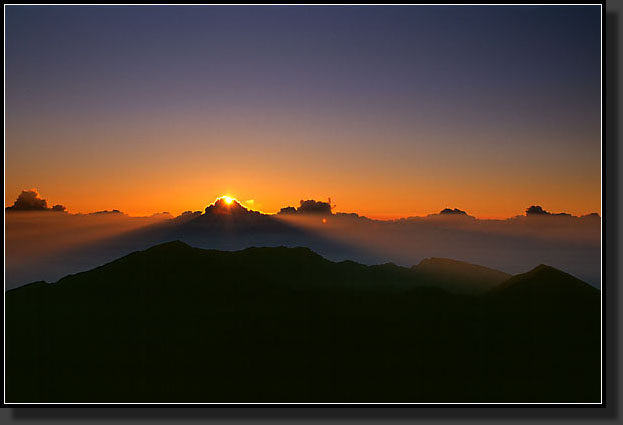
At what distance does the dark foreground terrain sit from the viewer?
4254 mm

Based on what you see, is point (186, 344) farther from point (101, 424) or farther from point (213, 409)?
point (101, 424)

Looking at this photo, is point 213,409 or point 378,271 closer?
point 213,409

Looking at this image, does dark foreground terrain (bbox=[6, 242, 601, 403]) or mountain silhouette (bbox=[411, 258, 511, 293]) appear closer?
dark foreground terrain (bbox=[6, 242, 601, 403])

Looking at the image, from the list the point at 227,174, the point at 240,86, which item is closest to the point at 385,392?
the point at 227,174

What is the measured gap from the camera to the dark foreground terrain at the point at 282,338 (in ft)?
14.0

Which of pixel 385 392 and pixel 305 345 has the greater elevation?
pixel 305 345

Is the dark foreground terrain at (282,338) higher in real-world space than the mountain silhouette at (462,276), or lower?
lower

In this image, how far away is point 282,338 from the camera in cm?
431

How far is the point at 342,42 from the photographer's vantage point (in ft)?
14.9

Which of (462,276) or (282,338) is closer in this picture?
(282,338)

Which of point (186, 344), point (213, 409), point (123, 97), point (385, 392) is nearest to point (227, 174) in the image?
point (123, 97)

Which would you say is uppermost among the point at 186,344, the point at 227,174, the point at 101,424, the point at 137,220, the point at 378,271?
the point at 227,174

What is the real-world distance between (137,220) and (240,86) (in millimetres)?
1437

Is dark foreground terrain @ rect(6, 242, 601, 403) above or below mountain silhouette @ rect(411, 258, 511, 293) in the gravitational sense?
below
